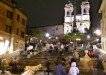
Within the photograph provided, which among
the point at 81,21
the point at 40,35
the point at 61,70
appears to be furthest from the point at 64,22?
the point at 61,70

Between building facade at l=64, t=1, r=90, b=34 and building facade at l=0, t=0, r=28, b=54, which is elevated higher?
building facade at l=64, t=1, r=90, b=34

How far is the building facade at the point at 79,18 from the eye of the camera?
124831 mm

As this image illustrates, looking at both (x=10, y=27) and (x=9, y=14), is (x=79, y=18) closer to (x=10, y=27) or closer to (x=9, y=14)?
(x=10, y=27)

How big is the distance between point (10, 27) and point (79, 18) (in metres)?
85.3

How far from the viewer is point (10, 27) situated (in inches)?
1941

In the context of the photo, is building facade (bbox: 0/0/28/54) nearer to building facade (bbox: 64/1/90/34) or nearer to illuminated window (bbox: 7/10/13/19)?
illuminated window (bbox: 7/10/13/19)

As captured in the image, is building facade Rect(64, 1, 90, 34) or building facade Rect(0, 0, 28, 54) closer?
building facade Rect(0, 0, 28, 54)

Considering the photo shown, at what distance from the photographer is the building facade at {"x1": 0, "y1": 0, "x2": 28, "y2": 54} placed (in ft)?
148

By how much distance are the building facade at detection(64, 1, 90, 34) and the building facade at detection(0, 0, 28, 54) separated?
71566mm

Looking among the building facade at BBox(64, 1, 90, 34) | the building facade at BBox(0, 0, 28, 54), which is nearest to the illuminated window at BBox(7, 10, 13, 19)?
the building facade at BBox(0, 0, 28, 54)

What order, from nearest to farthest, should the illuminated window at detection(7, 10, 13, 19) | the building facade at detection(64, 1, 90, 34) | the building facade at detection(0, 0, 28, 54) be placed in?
the building facade at detection(0, 0, 28, 54)
the illuminated window at detection(7, 10, 13, 19)
the building facade at detection(64, 1, 90, 34)

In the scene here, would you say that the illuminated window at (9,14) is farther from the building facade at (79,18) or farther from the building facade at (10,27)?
the building facade at (79,18)

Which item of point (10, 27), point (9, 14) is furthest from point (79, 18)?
point (9, 14)

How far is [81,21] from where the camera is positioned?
417ft
